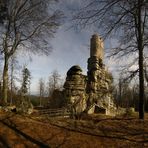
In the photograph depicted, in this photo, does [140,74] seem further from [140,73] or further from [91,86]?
[91,86]

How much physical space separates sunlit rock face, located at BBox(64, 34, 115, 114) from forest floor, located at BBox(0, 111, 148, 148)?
11.1m

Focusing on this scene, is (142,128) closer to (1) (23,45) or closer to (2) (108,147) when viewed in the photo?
(2) (108,147)

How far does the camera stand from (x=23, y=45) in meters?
21.9

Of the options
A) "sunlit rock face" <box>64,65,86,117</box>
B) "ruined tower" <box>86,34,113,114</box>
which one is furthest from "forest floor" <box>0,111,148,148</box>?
"ruined tower" <box>86,34,113,114</box>

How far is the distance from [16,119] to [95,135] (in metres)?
4.63

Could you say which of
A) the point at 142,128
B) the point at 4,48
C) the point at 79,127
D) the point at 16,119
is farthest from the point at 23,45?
the point at 142,128

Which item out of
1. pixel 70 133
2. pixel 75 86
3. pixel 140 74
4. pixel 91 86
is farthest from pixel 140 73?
pixel 91 86

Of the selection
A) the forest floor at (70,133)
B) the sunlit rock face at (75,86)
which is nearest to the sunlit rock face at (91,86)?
the sunlit rock face at (75,86)

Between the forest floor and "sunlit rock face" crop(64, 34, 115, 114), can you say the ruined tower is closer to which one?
"sunlit rock face" crop(64, 34, 115, 114)

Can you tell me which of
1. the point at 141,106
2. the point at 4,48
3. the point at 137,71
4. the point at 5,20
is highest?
the point at 5,20

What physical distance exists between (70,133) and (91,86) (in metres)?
19.4

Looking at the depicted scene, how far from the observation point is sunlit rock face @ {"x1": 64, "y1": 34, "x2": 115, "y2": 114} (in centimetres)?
2904

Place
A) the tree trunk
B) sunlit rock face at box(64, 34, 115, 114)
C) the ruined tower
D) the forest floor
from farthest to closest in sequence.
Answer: the ruined tower < sunlit rock face at box(64, 34, 115, 114) < the tree trunk < the forest floor

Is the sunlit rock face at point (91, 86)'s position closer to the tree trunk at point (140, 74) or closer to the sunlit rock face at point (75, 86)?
the sunlit rock face at point (75, 86)
